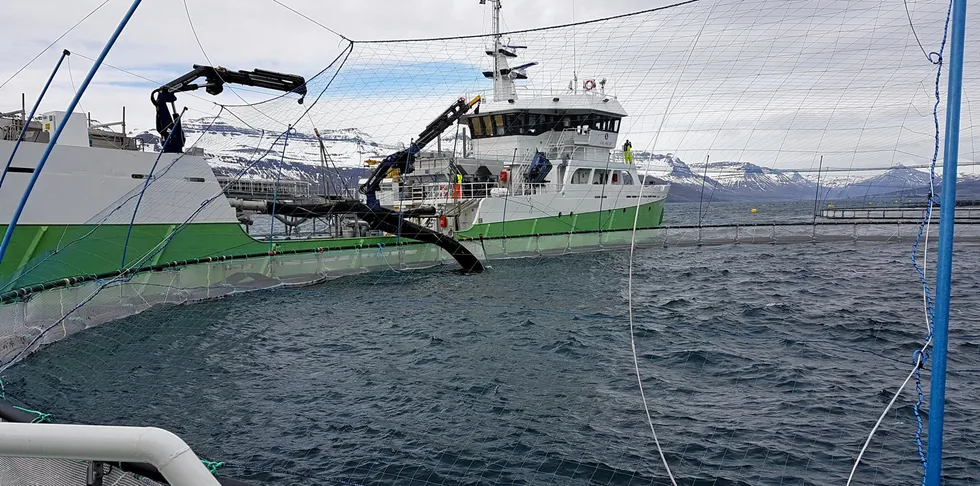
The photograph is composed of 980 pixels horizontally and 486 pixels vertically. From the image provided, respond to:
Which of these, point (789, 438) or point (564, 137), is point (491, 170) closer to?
point (564, 137)

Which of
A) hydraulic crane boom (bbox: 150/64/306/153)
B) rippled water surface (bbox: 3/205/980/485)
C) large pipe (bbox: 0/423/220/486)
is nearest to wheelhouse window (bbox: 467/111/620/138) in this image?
hydraulic crane boom (bbox: 150/64/306/153)

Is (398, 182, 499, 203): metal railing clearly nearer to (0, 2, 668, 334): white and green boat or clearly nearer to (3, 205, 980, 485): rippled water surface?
(0, 2, 668, 334): white and green boat

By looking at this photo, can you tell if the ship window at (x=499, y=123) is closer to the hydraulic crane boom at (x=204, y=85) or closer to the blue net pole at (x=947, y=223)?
the hydraulic crane boom at (x=204, y=85)

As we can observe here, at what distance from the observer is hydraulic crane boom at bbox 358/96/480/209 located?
25453 millimetres

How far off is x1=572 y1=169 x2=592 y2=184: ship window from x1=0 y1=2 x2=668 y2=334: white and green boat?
63 millimetres

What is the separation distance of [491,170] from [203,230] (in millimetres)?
13806

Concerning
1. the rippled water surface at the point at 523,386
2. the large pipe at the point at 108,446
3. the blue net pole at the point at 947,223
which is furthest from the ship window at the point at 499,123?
the large pipe at the point at 108,446

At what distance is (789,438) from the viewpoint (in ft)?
20.7

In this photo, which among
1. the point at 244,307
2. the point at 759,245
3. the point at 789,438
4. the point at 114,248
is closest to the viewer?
the point at 789,438

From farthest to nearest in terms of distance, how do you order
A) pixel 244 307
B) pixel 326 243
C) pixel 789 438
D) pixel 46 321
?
pixel 326 243
pixel 244 307
pixel 46 321
pixel 789 438

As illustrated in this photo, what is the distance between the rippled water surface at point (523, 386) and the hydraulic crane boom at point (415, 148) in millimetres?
11071

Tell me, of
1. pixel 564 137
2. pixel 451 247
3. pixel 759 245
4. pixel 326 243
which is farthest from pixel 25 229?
pixel 759 245

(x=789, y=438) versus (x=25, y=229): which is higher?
(x=25, y=229)

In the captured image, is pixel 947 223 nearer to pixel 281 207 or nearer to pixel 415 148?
pixel 281 207
